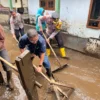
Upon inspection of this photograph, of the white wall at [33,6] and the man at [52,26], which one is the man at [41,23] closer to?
the man at [52,26]

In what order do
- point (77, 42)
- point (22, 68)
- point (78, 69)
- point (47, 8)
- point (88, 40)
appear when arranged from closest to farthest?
point (22, 68)
point (78, 69)
point (88, 40)
point (77, 42)
point (47, 8)

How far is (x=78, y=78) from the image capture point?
445cm

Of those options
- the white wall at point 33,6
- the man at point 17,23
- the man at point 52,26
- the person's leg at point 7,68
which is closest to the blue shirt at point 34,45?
the person's leg at point 7,68

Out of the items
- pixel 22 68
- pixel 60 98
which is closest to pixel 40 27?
pixel 60 98

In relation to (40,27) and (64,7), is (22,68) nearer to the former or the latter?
(40,27)

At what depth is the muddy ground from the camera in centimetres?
377

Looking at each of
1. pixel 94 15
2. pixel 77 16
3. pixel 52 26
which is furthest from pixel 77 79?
pixel 77 16

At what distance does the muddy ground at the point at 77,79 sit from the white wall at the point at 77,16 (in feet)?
3.06

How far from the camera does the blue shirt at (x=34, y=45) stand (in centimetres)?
340

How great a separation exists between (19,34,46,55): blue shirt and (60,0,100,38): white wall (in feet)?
9.49

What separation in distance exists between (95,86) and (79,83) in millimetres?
446

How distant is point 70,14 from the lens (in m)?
6.47

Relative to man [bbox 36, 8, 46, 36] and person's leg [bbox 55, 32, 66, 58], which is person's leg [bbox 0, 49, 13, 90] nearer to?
man [bbox 36, 8, 46, 36]

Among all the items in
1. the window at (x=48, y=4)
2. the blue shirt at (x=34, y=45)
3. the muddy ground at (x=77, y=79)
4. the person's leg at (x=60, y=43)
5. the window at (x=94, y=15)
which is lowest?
the muddy ground at (x=77, y=79)
